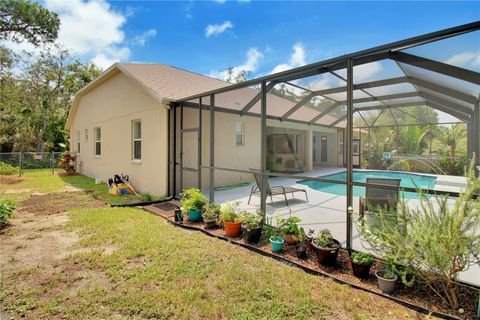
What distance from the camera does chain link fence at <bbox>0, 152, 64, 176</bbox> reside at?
1561 centimetres

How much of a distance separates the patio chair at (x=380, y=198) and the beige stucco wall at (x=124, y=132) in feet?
18.4

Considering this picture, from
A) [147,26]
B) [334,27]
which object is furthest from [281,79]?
[147,26]

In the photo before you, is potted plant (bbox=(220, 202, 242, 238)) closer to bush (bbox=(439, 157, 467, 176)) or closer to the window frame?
bush (bbox=(439, 157, 467, 176))

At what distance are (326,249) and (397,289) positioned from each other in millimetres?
853

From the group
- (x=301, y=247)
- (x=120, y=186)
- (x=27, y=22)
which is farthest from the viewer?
(x=27, y=22)

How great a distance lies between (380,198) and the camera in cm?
379

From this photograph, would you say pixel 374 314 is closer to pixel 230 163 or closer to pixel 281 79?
pixel 281 79

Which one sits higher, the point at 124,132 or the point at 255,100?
the point at 255,100

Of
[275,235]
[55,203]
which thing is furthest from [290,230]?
[55,203]

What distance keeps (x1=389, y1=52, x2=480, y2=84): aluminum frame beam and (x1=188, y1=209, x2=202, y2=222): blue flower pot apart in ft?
14.7

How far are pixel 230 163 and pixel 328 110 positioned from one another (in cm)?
495

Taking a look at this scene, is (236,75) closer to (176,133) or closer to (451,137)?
(176,133)

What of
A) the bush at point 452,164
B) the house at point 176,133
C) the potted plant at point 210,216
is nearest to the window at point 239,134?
the house at point 176,133

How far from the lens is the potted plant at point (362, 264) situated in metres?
3.01
